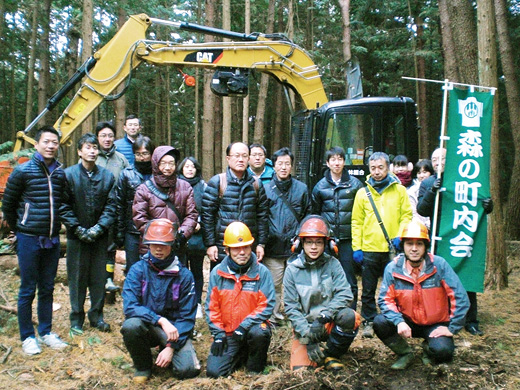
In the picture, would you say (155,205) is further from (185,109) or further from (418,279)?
(185,109)

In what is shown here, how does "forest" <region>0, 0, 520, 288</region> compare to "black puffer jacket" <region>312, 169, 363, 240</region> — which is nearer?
"black puffer jacket" <region>312, 169, 363, 240</region>

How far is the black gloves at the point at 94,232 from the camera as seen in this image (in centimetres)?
438

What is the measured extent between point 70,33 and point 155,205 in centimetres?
1347

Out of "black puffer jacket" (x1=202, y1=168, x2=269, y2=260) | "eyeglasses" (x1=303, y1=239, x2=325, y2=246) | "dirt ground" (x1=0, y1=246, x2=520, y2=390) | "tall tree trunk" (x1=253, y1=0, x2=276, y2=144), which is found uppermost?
"tall tree trunk" (x1=253, y1=0, x2=276, y2=144)

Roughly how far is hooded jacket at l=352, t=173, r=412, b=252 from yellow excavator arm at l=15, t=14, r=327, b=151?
11.2 ft

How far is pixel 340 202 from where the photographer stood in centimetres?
486

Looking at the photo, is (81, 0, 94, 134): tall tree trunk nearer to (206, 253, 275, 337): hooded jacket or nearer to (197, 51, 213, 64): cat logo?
(197, 51, 213, 64): cat logo

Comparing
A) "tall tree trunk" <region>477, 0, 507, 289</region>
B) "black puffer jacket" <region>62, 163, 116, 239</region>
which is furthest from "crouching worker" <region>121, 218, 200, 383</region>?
"tall tree trunk" <region>477, 0, 507, 289</region>

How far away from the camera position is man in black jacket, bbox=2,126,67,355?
4.00m

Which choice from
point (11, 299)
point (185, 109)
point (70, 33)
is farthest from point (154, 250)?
point (185, 109)

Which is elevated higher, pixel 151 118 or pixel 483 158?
pixel 151 118

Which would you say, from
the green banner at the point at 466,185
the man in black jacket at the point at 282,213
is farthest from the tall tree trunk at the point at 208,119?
the green banner at the point at 466,185

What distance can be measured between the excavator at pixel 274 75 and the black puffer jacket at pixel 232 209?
8.25ft

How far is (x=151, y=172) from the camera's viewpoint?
474 cm
